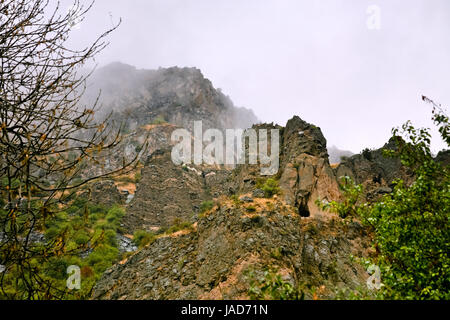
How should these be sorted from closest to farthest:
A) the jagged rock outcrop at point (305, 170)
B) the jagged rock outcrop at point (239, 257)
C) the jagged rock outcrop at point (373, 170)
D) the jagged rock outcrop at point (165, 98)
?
the jagged rock outcrop at point (239, 257)
the jagged rock outcrop at point (305, 170)
the jagged rock outcrop at point (373, 170)
the jagged rock outcrop at point (165, 98)

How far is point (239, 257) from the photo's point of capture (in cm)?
1247

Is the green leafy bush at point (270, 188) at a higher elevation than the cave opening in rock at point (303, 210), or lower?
higher

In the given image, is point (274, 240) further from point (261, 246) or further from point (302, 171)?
point (302, 171)

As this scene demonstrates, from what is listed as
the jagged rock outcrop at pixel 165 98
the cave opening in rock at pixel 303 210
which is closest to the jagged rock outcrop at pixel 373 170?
the cave opening in rock at pixel 303 210

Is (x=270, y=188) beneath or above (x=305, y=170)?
beneath

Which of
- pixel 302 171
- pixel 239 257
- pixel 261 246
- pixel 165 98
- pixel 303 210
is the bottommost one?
pixel 239 257

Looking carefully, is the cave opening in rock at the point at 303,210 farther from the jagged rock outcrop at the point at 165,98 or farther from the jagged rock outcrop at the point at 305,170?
the jagged rock outcrop at the point at 165,98

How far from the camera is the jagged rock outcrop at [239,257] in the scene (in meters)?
12.2

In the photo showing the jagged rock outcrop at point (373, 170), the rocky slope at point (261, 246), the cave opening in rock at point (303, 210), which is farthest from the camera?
the jagged rock outcrop at point (373, 170)

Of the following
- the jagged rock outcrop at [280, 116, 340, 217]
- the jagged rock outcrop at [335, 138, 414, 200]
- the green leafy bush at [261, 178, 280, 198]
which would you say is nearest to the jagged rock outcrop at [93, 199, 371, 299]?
the green leafy bush at [261, 178, 280, 198]

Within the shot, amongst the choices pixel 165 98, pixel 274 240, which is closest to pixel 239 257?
pixel 274 240
